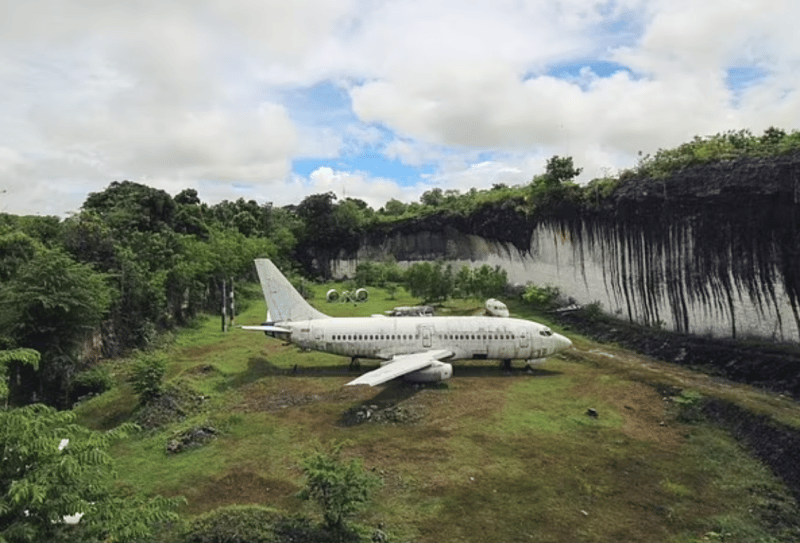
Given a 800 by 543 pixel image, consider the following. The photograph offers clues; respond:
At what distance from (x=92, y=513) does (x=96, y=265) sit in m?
27.3

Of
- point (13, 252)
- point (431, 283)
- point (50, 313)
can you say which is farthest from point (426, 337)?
point (431, 283)

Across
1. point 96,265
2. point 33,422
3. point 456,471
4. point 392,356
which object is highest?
point 96,265

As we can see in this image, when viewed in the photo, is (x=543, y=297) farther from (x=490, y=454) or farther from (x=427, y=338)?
(x=490, y=454)

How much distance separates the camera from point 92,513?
8.02 metres

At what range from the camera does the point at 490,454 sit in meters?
17.3

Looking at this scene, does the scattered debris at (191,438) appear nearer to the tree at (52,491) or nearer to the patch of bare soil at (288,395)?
the patch of bare soil at (288,395)

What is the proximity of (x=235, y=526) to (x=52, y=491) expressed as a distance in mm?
5950

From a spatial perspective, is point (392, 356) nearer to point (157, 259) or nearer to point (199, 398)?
point (199, 398)

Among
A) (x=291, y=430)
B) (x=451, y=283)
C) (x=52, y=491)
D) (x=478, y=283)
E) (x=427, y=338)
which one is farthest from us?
(x=451, y=283)

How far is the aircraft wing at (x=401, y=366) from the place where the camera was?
69.3 ft

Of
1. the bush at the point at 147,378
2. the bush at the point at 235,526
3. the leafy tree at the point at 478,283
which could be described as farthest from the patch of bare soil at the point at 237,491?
the leafy tree at the point at 478,283

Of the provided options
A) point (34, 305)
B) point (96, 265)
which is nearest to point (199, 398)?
point (34, 305)

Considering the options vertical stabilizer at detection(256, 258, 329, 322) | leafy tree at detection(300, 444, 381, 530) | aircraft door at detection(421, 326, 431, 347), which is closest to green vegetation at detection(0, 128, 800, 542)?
leafy tree at detection(300, 444, 381, 530)

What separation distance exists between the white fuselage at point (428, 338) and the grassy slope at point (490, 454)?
125cm
